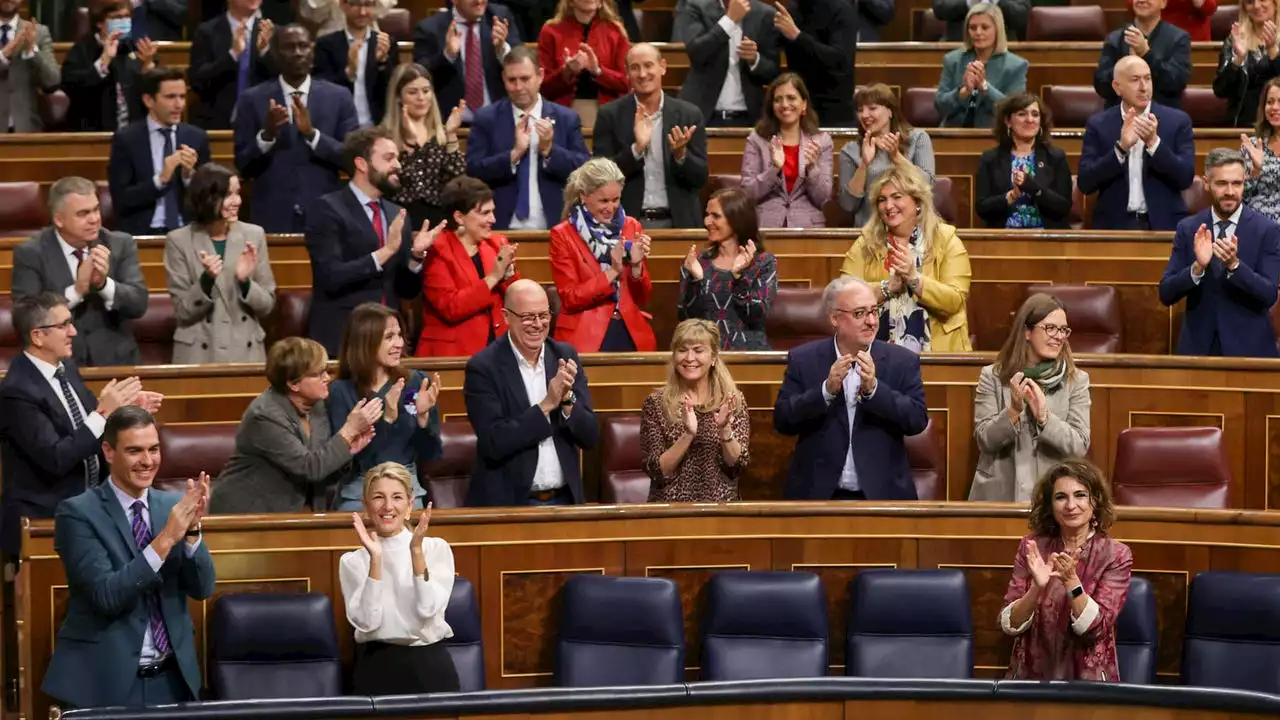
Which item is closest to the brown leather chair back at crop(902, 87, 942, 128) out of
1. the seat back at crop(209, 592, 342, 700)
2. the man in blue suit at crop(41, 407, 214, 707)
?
the seat back at crop(209, 592, 342, 700)

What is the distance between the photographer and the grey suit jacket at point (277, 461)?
549 centimetres

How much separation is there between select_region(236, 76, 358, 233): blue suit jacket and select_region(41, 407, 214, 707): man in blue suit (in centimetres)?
246

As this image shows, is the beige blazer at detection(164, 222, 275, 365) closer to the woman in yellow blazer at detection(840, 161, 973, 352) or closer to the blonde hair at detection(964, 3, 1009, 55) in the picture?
the woman in yellow blazer at detection(840, 161, 973, 352)

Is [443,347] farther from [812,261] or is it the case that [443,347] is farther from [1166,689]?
[1166,689]

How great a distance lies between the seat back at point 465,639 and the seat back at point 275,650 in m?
0.29

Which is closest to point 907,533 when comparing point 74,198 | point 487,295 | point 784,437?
point 784,437

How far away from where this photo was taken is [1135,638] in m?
5.22

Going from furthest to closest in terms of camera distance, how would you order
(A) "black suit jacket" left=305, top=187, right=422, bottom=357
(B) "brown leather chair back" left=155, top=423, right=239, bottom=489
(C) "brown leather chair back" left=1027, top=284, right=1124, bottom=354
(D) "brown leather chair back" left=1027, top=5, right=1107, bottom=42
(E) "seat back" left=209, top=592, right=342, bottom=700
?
1. (D) "brown leather chair back" left=1027, top=5, right=1107, bottom=42
2. (C) "brown leather chair back" left=1027, top=284, right=1124, bottom=354
3. (A) "black suit jacket" left=305, top=187, right=422, bottom=357
4. (B) "brown leather chair back" left=155, top=423, right=239, bottom=489
5. (E) "seat back" left=209, top=592, right=342, bottom=700

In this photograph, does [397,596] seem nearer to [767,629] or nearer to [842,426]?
[767,629]

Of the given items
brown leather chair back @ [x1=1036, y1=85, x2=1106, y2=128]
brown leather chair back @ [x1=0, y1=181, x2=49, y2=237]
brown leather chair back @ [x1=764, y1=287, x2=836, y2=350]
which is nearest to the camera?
brown leather chair back @ [x1=764, y1=287, x2=836, y2=350]

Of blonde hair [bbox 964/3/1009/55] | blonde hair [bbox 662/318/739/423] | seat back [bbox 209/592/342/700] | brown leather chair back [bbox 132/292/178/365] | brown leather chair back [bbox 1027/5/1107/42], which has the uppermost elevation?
brown leather chair back [bbox 1027/5/1107/42]

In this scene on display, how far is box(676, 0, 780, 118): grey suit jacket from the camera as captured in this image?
7.89 m

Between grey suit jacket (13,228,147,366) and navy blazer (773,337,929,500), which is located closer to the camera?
navy blazer (773,337,929,500)

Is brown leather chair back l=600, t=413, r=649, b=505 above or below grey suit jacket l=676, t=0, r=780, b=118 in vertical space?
below
